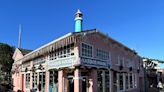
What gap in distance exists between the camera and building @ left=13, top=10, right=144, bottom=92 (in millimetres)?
20984

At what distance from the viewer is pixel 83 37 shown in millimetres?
21656

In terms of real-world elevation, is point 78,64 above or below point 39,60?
below

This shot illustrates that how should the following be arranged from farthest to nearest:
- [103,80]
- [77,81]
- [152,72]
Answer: [152,72], [103,80], [77,81]

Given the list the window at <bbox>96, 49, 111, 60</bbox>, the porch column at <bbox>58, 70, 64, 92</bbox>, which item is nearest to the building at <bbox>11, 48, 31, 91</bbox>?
the porch column at <bbox>58, 70, 64, 92</bbox>

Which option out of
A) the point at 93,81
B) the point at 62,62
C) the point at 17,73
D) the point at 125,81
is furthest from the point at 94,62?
the point at 17,73

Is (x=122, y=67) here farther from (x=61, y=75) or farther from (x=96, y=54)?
(x=61, y=75)

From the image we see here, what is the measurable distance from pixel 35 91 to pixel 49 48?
623 centimetres

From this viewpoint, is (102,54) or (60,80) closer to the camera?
(60,80)

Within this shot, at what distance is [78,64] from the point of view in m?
20.2

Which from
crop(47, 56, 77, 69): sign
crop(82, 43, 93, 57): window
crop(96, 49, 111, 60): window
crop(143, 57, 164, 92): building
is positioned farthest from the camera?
crop(143, 57, 164, 92): building

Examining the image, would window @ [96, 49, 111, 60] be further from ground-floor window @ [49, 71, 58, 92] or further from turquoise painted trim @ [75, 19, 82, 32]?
ground-floor window @ [49, 71, 58, 92]

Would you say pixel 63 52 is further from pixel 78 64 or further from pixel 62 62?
pixel 78 64

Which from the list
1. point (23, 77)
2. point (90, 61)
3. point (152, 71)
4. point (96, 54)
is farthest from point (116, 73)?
point (152, 71)

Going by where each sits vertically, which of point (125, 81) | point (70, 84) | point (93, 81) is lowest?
point (125, 81)
